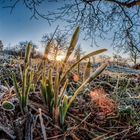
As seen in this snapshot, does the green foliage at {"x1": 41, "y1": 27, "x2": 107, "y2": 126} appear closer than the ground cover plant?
No

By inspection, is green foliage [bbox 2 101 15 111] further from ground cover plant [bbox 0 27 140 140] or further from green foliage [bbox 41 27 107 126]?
green foliage [bbox 41 27 107 126]

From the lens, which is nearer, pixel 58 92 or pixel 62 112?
pixel 62 112

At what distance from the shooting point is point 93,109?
228 centimetres

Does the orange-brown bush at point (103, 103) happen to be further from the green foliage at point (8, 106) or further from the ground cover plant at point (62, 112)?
the green foliage at point (8, 106)

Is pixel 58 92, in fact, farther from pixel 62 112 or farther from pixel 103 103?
pixel 103 103

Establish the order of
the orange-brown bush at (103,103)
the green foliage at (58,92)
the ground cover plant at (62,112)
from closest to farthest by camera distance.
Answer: the ground cover plant at (62,112) → the green foliage at (58,92) → the orange-brown bush at (103,103)

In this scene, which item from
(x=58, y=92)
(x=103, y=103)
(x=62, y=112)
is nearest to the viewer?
(x=62, y=112)

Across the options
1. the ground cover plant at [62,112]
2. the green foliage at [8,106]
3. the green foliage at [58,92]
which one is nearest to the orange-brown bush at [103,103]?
the ground cover plant at [62,112]

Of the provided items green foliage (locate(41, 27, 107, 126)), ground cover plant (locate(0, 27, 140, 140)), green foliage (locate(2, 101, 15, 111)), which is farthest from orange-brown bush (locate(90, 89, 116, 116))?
green foliage (locate(2, 101, 15, 111))

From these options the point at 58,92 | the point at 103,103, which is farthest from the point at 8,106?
the point at 103,103

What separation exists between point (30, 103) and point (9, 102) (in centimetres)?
14

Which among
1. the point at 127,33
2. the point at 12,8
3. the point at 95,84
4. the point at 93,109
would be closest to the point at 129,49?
the point at 127,33

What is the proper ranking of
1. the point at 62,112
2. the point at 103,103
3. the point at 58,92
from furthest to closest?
the point at 103,103 < the point at 58,92 < the point at 62,112

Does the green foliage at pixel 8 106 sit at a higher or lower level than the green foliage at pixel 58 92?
lower
